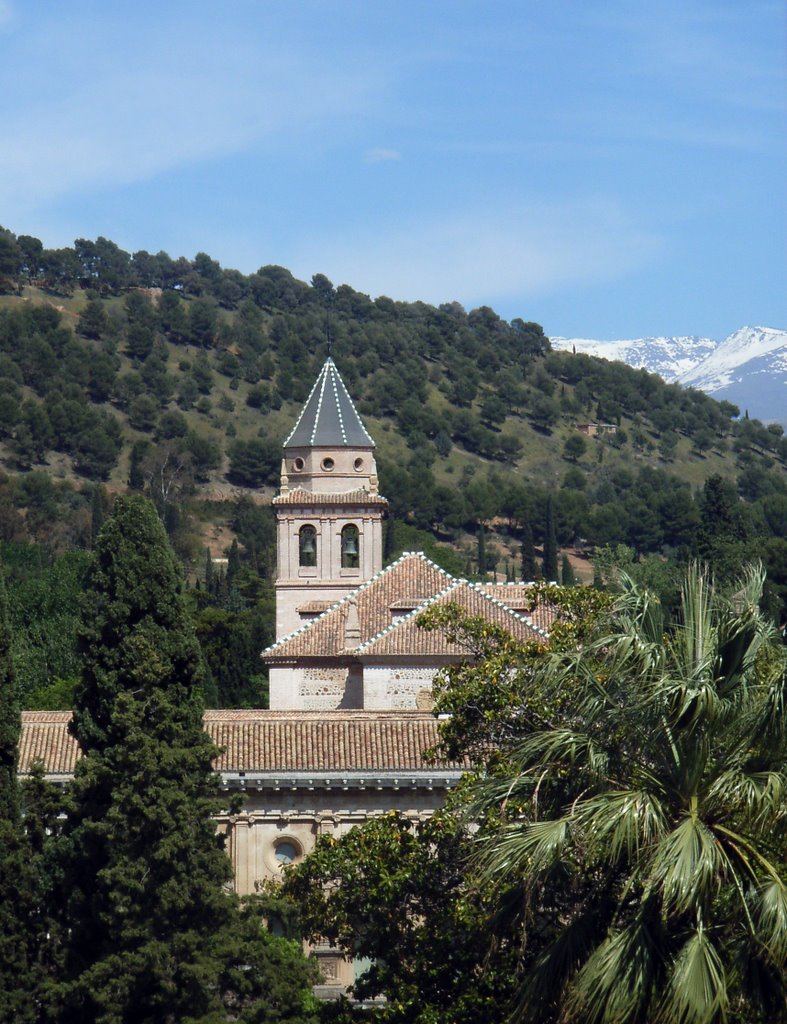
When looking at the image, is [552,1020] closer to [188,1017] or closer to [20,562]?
[188,1017]

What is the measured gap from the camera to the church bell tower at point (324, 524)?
5703 cm

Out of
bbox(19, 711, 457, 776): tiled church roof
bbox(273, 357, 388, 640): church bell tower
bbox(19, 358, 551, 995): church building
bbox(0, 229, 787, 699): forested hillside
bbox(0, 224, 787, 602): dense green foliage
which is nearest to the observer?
bbox(19, 358, 551, 995): church building

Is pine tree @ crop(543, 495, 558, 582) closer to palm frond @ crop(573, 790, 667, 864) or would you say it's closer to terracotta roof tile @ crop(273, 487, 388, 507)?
terracotta roof tile @ crop(273, 487, 388, 507)

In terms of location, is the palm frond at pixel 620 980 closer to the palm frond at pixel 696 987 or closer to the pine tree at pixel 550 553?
the palm frond at pixel 696 987

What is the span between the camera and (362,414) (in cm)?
16162

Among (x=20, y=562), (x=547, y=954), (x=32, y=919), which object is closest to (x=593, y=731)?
(x=547, y=954)

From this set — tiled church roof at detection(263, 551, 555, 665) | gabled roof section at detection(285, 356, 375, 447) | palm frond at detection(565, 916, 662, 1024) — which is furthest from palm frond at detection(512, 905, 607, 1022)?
gabled roof section at detection(285, 356, 375, 447)

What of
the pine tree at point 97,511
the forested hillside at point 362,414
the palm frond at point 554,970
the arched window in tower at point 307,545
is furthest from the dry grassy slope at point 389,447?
the palm frond at point 554,970

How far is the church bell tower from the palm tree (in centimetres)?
3922

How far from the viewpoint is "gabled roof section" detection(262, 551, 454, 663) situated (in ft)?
159

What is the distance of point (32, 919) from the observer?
26.7m

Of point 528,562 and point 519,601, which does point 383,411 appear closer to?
point 528,562

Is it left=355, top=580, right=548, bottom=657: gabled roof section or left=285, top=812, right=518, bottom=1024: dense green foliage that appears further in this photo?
left=355, top=580, right=548, bottom=657: gabled roof section

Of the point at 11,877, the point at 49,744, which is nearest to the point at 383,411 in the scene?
the point at 49,744
